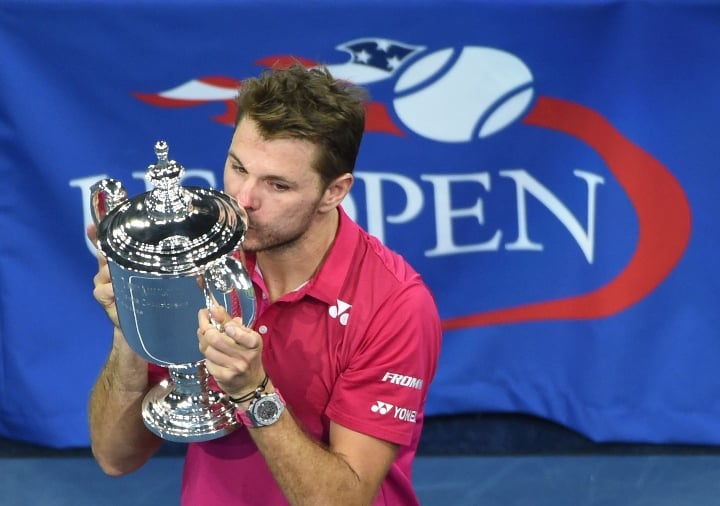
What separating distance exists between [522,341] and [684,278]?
1.97ft

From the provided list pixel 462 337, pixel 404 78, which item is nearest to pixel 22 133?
pixel 404 78

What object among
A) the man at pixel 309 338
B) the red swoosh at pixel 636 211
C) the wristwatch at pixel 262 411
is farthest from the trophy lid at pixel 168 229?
the red swoosh at pixel 636 211

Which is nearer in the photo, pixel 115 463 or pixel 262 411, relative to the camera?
pixel 262 411

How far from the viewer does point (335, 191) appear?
8.89ft

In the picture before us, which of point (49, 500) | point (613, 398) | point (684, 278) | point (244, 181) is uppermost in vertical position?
point (244, 181)

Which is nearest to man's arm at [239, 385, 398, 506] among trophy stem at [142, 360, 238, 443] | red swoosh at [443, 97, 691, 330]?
trophy stem at [142, 360, 238, 443]

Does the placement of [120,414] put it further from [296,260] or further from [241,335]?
[241,335]

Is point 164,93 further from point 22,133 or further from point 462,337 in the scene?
point 462,337

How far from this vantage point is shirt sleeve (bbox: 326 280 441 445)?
2676 mm

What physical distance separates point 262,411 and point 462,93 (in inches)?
77.2

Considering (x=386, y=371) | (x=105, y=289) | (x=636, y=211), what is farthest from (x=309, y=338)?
(x=636, y=211)

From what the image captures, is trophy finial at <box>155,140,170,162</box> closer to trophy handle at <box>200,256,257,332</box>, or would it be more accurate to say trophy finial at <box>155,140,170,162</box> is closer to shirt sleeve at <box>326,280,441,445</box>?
trophy handle at <box>200,256,257,332</box>

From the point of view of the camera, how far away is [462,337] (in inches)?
177

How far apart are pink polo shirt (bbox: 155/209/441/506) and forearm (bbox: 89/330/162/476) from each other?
0.50 feet
